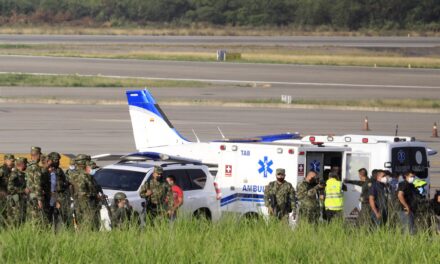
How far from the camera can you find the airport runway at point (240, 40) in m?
94.6

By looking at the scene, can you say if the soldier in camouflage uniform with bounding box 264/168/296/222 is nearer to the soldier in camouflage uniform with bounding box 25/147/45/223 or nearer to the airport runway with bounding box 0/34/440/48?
the soldier in camouflage uniform with bounding box 25/147/45/223

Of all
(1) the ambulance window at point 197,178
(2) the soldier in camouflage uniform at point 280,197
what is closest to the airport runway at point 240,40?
(1) the ambulance window at point 197,178

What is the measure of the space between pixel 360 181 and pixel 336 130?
68.8 feet

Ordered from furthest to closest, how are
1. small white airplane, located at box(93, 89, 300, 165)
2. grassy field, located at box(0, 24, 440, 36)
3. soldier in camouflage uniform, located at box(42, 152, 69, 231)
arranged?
grassy field, located at box(0, 24, 440, 36), small white airplane, located at box(93, 89, 300, 165), soldier in camouflage uniform, located at box(42, 152, 69, 231)

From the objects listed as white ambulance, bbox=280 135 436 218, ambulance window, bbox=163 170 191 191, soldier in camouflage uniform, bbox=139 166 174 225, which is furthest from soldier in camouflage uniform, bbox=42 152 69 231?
white ambulance, bbox=280 135 436 218

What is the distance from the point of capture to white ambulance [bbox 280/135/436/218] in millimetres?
21125

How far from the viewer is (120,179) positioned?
789 inches

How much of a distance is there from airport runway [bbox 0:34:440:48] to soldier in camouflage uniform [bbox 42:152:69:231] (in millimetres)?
75787

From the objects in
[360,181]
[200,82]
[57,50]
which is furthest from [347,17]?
[360,181]

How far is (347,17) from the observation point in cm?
11200

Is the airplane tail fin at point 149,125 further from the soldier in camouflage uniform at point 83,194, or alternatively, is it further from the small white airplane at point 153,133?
the soldier in camouflage uniform at point 83,194

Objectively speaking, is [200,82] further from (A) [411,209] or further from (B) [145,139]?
(A) [411,209]

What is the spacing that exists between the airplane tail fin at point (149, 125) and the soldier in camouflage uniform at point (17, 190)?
9.78 meters

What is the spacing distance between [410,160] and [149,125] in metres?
8.25
